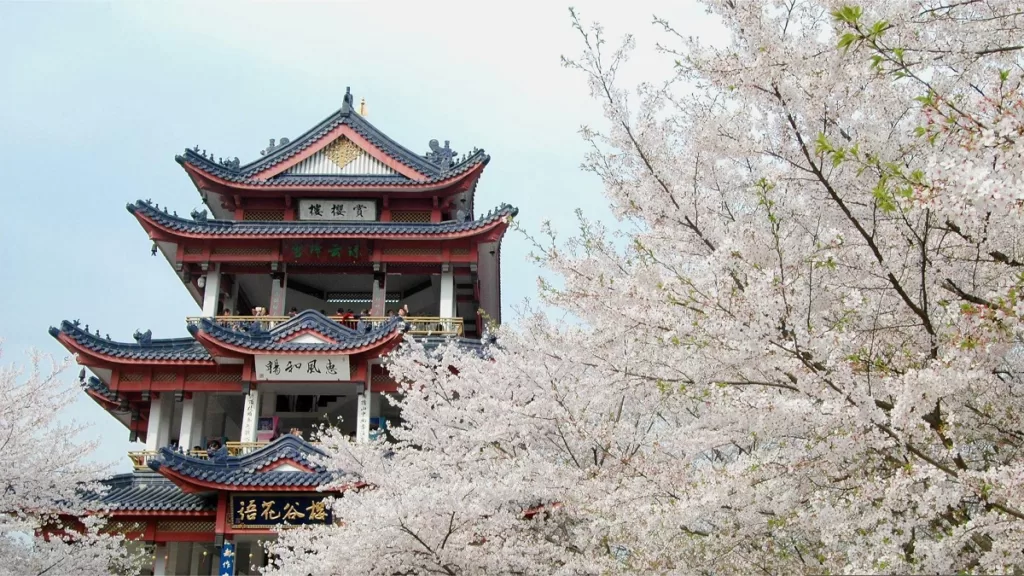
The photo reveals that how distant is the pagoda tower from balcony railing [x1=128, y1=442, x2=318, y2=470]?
5 cm

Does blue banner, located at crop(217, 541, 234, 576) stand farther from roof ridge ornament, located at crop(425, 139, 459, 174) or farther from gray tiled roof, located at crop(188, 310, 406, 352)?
roof ridge ornament, located at crop(425, 139, 459, 174)

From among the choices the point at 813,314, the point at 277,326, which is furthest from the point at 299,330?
the point at 813,314

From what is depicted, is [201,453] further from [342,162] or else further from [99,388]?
[342,162]

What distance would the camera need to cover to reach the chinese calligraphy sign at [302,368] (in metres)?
18.3

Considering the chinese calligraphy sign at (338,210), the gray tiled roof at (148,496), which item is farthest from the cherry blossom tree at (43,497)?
the chinese calligraphy sign at (338,210)

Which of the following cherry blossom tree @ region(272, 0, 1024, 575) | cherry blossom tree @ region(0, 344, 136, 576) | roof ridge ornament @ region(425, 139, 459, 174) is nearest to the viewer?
cherry blossom tree @ region(272, 0, 1024, 575)

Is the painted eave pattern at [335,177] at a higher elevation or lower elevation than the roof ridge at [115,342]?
higher

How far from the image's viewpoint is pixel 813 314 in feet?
23.4

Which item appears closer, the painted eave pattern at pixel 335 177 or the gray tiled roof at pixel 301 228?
the gray tiled roof at pixel 301 228

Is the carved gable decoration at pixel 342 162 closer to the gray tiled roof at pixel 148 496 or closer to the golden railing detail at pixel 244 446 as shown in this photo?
the golden railing detail at pixel 244 446

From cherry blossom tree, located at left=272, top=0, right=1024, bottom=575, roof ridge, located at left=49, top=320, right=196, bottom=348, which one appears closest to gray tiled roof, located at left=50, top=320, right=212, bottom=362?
roof ridge, located at left=49, top=320, right=196, bottom=348

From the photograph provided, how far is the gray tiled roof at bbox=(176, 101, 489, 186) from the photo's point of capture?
21297 mm

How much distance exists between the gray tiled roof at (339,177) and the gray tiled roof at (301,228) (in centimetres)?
135

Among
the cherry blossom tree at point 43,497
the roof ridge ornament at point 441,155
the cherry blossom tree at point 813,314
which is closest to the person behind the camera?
the cherry blossom tree at point 813,314
